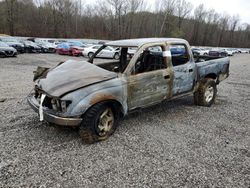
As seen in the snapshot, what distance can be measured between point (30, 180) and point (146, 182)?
4.86ft

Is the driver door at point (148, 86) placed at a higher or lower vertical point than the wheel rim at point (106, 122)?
higher

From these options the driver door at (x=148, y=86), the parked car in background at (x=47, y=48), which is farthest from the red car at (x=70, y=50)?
the driver door at (x=148, y=86)

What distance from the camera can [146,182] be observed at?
105 inches

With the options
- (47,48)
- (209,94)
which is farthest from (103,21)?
(209,94)

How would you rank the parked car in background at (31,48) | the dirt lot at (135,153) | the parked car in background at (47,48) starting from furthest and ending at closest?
the parked car in background at (47,48) < the parked car in background at (31,48) < the dirt lot at (135,153)

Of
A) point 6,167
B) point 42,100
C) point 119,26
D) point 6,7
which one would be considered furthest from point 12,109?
point 119,26

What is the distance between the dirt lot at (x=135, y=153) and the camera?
2707mm

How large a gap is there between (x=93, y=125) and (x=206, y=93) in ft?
12.0

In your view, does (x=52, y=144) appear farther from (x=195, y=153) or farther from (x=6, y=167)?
(x=195, y=153)

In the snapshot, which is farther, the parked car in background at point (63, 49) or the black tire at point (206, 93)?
the parked car in background at point (63, 49)

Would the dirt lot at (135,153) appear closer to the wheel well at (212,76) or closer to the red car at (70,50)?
the wheel well at (212,76)

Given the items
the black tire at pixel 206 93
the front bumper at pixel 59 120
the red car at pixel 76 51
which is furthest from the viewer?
the red car at pixel 76 51

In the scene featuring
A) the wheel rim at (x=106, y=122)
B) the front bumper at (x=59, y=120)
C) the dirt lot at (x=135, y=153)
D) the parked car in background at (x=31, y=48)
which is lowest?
the dirt lot at (x=135, y=153)

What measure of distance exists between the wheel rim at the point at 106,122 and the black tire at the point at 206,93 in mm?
2916
